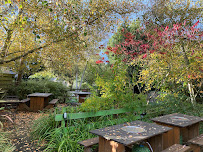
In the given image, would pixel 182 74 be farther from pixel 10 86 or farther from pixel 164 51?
pixel 10 86

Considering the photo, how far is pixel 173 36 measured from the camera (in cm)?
519

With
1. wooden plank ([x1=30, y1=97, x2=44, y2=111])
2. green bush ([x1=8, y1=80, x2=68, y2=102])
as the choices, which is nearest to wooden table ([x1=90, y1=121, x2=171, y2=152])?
wooden plank ([x1=30, y1=97, x2=44, y2=111])

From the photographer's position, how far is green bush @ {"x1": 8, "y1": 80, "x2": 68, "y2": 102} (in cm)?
813

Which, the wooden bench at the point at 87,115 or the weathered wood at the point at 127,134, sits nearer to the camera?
the weathered wood at the point at 127,134

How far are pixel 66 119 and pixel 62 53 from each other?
13.0ft

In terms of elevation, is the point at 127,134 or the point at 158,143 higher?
the point at 127,134

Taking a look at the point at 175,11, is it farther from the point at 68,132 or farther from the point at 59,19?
the point at 68,132

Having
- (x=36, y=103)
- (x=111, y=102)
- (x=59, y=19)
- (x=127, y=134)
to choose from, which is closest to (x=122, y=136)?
(x=127, y=134)

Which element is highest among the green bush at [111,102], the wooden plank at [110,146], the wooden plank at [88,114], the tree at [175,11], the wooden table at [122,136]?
the tree at [175,11]

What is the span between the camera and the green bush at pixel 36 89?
320 inches

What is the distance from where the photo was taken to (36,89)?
8.73 metres

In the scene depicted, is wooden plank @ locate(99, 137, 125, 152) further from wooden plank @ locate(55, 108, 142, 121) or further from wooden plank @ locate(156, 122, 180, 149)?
wooden plank @ locate(156, 122, 180, 149)

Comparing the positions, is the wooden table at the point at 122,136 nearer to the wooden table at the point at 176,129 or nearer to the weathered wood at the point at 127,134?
the weathered wood at the point at 127,134

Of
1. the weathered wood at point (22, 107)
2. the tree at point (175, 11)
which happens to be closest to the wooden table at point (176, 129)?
the tree at point (175, 11)
